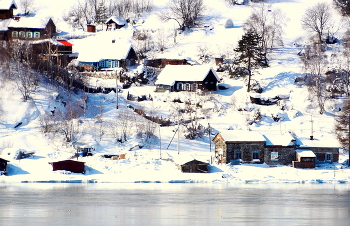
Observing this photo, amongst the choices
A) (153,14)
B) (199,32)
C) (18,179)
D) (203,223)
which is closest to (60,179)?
(18,179)

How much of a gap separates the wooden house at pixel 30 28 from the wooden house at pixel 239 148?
114 ft

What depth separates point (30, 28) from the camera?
3376 inches

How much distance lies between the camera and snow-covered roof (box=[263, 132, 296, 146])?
→ 5503 centimetres

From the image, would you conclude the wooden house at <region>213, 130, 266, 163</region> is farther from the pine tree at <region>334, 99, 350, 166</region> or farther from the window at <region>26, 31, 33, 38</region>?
the window at <region>26, 31, 33, 38</region>

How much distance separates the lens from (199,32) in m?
86.5

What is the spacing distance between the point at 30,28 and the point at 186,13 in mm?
18470

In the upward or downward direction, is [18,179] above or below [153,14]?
below

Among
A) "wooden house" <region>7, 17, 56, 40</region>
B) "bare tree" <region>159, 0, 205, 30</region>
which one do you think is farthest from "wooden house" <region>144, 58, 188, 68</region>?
"wooden house" <region>7, 17, 56, 40</region>

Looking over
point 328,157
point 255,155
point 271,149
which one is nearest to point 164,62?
point 255,155

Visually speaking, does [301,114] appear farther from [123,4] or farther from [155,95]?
[123,4]

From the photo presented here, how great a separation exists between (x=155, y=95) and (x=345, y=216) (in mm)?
34100

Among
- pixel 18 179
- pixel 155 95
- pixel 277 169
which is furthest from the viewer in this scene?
pixel 155 95

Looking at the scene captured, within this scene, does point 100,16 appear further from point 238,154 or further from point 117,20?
point 238,154

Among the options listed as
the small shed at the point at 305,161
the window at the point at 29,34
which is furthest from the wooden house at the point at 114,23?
the small shed at the point at 305,161
